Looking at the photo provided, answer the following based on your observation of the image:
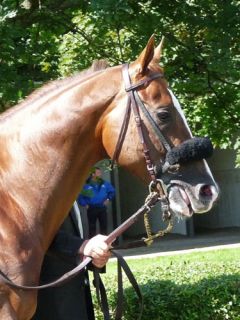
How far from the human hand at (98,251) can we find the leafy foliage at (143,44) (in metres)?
2.17

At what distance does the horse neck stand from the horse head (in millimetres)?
108

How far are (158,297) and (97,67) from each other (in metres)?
2.68

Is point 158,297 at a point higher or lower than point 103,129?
lower

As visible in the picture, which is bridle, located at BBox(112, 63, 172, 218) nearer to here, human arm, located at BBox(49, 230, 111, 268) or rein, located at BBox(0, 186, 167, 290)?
rein, located at BBox(0, 186, 167, 290)

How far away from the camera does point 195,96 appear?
6.93 meters

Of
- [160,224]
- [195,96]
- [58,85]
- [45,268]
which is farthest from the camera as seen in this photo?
[160,224]

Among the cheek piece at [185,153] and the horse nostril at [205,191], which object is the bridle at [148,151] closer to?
the cheek piece at [185,153]

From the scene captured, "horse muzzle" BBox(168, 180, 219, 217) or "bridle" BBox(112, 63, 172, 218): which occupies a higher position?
"bridle" BBox(112, 63, 172, 218)

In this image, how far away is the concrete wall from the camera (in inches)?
741

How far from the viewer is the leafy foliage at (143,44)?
5.57m

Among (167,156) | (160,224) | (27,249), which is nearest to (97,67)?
(167,156)

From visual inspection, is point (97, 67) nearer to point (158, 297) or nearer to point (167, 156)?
point (167, 156)

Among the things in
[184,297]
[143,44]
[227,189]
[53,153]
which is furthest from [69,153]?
[227,189]

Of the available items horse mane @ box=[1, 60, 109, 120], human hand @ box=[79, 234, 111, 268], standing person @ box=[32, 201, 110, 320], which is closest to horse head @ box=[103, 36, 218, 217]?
horse mane @ box=[1, 60, 109, 120]
